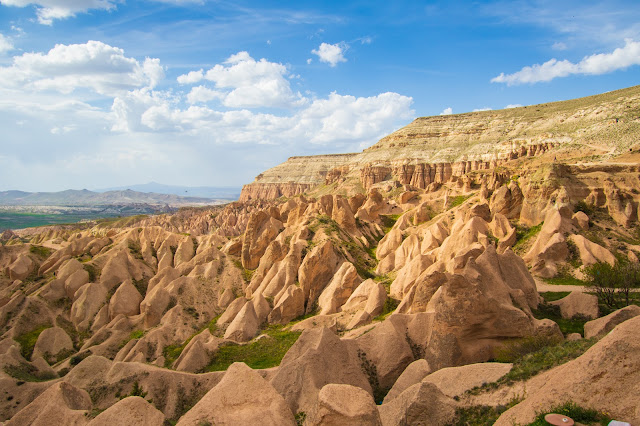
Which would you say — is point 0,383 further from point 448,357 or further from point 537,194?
point 537,194

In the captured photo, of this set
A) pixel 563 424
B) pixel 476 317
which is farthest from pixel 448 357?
pixel 563 424

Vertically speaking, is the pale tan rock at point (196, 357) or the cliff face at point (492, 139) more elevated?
the cliff face at point (492, 139)

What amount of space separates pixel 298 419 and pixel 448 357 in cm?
772

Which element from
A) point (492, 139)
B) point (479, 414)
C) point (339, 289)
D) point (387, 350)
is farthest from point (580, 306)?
point (492, 139)

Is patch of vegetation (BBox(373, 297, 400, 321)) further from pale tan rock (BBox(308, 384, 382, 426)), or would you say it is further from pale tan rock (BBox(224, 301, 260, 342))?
pale tan rock (BBox(308, 384, 382, 426))

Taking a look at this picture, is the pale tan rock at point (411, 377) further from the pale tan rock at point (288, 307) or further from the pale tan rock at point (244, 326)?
the pale tan rock at point (288, 307)

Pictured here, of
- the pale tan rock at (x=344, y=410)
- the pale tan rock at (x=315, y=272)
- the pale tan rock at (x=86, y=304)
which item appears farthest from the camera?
the pale tan rock at (x=86, y=304)

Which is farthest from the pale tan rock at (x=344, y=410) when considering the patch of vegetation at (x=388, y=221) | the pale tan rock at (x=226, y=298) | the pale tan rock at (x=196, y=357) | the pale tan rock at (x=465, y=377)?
the patch of vegetation at (x=388, y=221)

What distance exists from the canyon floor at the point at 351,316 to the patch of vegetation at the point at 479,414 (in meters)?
Answer: 0.06

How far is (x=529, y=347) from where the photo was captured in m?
19.0

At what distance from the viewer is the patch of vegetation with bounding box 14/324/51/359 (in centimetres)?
3609

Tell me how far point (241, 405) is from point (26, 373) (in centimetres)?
2176

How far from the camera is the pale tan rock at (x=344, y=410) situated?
12.1 m

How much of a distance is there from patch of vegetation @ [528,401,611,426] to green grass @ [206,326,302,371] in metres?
18.7
